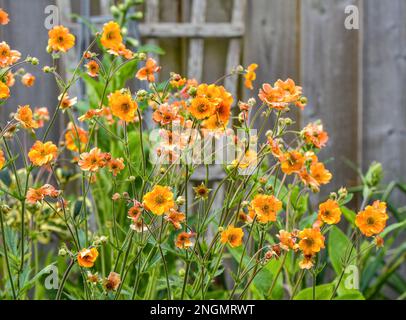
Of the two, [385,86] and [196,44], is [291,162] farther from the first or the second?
[385,86]

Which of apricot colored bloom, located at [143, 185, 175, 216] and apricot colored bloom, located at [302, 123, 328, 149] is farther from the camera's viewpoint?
apricot colored bloom, located at [302, 123, 328, 149]

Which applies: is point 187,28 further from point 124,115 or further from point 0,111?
point 124,115

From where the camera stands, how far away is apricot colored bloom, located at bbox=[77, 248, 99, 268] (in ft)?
3.28

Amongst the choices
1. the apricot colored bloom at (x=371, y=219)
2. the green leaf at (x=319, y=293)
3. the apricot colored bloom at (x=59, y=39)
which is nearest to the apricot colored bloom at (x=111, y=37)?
the apricot colored bloom at (x=59, y=39)

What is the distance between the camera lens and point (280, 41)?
Result: 2.33 m

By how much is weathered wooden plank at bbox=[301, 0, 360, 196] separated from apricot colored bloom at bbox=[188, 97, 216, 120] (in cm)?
137

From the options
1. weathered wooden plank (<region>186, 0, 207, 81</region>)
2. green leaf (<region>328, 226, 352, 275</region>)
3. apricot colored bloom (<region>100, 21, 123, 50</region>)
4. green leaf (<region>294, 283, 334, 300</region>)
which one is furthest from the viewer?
weathered wooden plank (<region>186, 0, 207, 81</region>)

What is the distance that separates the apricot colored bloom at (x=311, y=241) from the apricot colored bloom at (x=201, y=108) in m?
0.23

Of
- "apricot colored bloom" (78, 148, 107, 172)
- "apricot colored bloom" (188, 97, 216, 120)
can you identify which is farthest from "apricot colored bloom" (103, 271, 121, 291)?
"apricot colored bloom" (188, 97, 216, 120)

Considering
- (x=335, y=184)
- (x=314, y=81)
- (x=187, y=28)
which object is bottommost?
(x=335, y=184)

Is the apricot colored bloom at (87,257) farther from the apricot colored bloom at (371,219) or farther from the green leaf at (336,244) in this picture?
the green leaf at (336,244)

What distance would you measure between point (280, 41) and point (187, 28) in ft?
1.00

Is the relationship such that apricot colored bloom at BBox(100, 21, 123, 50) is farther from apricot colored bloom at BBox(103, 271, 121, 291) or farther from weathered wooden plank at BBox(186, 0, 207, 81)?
weathered wooden plank at BBox(186, 0, 207, 81)

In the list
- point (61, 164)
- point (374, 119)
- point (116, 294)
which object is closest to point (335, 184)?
point (374, 119)
